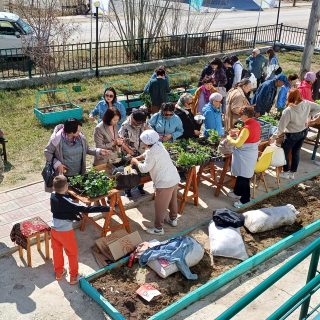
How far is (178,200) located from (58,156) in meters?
2.17

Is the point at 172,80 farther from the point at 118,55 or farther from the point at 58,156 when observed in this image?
the point at 58,156

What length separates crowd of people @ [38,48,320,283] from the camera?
6.42 m

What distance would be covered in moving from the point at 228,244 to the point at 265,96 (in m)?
4.60

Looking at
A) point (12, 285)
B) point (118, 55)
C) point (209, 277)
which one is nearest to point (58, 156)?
point (12, 285)

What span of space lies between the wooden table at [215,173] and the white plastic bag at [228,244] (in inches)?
62.1

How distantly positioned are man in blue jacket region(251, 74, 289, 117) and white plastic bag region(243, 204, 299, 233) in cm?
319

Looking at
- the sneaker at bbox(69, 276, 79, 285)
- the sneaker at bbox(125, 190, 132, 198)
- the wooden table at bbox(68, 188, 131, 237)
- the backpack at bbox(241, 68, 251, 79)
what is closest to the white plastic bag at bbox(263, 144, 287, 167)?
the sneaker at bbox(125, 190, 132, 198)

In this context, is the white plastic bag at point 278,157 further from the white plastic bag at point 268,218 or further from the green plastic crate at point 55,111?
the green plastic crate at point 55,111

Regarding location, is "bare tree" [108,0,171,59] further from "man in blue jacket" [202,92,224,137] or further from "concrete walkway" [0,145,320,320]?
"concrete walkway" [0,145,320,320]

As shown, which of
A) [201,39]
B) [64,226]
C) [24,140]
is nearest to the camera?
[64,226]

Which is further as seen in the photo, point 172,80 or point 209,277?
point 172,80

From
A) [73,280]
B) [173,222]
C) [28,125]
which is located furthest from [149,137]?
[28,125]

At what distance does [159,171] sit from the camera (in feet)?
21.3

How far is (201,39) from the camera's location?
57.9 feet
